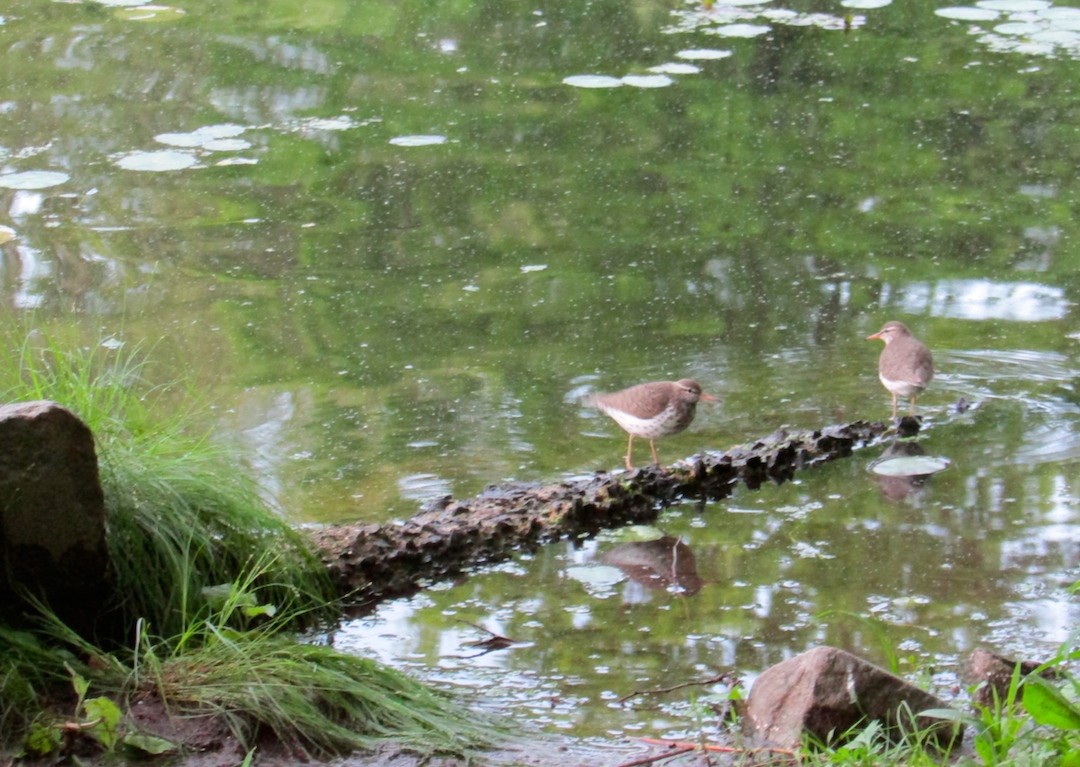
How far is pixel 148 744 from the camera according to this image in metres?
3.49

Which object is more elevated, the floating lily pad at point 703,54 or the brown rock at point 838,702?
the brown rock at point 838,702

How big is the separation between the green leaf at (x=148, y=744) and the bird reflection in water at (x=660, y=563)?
6.17ft

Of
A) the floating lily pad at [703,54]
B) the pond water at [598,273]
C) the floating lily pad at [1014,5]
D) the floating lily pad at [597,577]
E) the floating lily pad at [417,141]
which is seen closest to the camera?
the pond water at [598,273]

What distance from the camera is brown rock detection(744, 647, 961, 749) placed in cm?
351

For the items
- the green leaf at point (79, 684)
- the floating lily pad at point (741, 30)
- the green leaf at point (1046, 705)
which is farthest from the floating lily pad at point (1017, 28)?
the green leaf at point (79, 684)

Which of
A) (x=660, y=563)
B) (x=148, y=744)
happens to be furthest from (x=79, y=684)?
(x=660, y=563)

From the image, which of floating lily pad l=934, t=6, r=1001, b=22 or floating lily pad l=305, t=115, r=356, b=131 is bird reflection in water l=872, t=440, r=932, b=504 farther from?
floating lily pad l=934, t=6, r=1001, b=22

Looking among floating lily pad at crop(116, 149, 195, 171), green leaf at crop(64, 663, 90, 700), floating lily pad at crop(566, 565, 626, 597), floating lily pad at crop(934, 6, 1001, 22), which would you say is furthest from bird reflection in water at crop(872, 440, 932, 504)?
floating lily pad at crop(934, 6, 1001, 22)

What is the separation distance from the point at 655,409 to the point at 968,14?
8.53 meters

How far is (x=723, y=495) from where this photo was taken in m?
5.63

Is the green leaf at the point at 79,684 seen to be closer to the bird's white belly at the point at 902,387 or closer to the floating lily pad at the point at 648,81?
the bird's white belly at the point at 902,387

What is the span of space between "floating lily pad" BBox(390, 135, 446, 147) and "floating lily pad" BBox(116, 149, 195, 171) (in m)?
1.35

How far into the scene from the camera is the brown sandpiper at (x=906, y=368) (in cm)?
607

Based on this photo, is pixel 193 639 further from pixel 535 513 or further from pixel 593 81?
pixel 593 81
